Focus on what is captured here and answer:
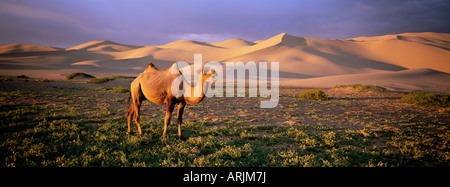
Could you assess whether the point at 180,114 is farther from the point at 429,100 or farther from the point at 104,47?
the point at 104,47

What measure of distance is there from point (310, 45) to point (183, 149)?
329 feet

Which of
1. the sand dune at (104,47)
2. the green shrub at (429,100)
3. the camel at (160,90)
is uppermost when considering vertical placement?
the sand dune at (104,47)

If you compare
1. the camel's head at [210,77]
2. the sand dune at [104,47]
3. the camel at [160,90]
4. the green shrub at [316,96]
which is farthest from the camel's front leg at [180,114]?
the sand dune at [104,47]

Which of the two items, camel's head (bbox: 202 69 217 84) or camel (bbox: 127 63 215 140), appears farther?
camel (bbox: 127 63 215 140)

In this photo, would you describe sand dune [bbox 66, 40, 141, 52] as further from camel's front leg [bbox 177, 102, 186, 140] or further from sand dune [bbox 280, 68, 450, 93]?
camel's front leg [bbox 177, 102, 186, 140]

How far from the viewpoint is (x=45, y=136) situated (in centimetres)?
577

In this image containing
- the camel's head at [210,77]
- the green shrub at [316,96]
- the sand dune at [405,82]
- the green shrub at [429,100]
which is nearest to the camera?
the camel's head at [210,77]

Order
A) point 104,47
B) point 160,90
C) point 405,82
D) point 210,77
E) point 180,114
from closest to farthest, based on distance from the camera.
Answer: point 210,77 < point 160,90 < point 180,114 < point 405,82 < point 104,47

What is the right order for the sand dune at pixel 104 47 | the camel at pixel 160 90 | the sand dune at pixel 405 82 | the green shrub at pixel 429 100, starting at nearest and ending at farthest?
1. the camel at pixel 160 90
2. the green shrub at pixel 429 100
3. the sand dune at pixel 405 82
4. the sand dune at pixel 104 47

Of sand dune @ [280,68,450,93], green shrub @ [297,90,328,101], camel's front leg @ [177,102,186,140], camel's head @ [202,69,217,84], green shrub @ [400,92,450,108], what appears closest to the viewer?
camel's head @ [202,69,217,84]

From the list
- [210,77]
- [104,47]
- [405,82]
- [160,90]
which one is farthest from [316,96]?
[104,47]

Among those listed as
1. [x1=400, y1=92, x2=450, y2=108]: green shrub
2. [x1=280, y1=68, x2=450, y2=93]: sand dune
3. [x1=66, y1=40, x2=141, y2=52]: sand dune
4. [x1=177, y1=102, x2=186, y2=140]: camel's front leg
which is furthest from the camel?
[x1=66, y1=40, x2=141, y2=52]: sand dune

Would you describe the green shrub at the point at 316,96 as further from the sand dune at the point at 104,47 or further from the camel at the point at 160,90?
the sand dune at the point at 104,47
